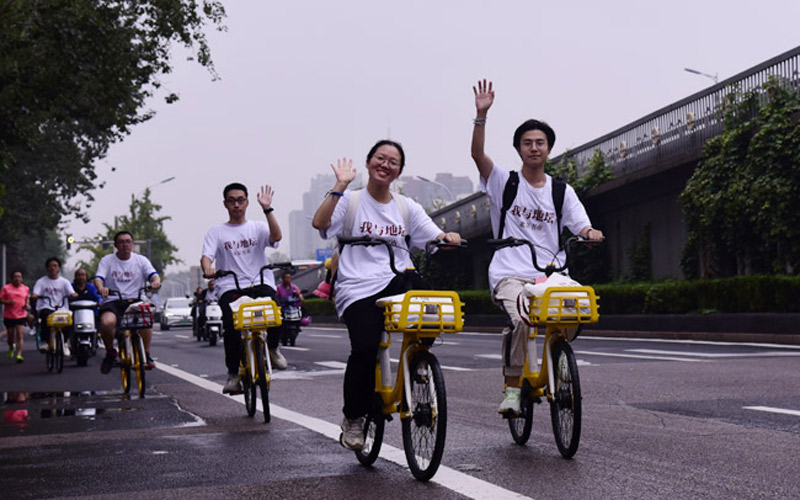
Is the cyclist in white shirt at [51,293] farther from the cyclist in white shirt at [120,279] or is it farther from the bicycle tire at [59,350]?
the cyclist in white shirt at [120,279]

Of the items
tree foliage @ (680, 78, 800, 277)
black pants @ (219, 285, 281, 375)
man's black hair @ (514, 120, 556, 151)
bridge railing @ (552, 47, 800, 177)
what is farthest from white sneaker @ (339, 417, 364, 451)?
bridge railing @ (552, 47, 800, 177)

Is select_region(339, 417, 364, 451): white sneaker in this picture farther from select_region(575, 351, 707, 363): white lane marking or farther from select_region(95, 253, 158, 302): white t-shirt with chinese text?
select_region(575, 351, 707, 363): white lane marking

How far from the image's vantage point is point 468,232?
42.7 meters

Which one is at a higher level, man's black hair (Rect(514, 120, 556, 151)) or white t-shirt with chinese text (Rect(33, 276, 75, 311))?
man's black hair (Rect(514, 120, 556, 151))

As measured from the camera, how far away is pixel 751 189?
22.9m

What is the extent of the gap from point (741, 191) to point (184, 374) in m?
12.5

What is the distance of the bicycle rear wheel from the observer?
29.7 feet

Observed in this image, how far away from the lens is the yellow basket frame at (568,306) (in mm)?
6398

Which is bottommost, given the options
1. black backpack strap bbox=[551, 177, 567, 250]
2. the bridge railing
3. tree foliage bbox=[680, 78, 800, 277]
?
black backpack strap bbox=[551, 177, 567, 250]

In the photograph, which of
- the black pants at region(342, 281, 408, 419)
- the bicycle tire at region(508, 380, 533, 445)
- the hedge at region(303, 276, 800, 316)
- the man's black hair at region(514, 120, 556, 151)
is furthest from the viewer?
the hedge at region(303, 276, 800, 316)

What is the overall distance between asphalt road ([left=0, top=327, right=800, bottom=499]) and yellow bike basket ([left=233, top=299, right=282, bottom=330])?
749 millimetres

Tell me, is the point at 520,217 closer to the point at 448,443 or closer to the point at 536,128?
the point at 536,128

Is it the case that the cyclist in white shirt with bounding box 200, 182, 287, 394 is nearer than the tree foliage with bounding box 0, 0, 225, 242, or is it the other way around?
the cyclist in white shirt with bounding box 200, 182, 287, 394

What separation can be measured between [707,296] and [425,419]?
712 inches
